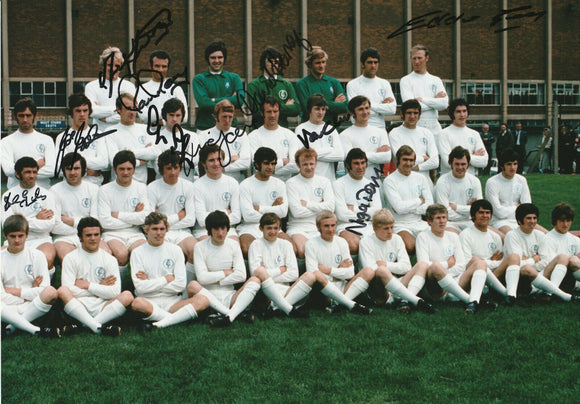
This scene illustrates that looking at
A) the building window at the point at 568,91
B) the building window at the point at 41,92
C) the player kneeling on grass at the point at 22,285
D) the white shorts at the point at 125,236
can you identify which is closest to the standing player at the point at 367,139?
the white shorts at the point at 125,236

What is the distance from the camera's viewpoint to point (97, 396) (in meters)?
4.78

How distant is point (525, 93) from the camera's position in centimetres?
4059

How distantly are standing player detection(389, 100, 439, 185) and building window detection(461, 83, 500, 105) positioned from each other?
31.4 m

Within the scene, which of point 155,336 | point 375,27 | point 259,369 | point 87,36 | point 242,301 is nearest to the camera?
point 259,369

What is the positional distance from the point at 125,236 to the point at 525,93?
37714mm

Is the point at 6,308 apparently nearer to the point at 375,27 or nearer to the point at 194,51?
the point at 194,51

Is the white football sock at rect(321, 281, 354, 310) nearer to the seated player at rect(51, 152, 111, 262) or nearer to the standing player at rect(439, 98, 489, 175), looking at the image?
the seated player at rect(51, 152, 111, 262)

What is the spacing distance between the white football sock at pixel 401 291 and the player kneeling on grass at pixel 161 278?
2089 mm

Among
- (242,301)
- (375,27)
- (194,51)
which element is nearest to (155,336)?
(242,301)

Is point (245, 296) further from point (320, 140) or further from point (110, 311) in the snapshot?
point (320, 140)

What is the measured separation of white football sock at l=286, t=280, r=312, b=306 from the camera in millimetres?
7055

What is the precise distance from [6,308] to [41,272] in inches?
19.4

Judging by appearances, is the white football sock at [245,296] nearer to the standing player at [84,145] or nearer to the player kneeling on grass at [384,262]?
the player kneeling on grass at [384,262]

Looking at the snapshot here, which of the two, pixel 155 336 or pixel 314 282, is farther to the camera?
pixel 314 282
